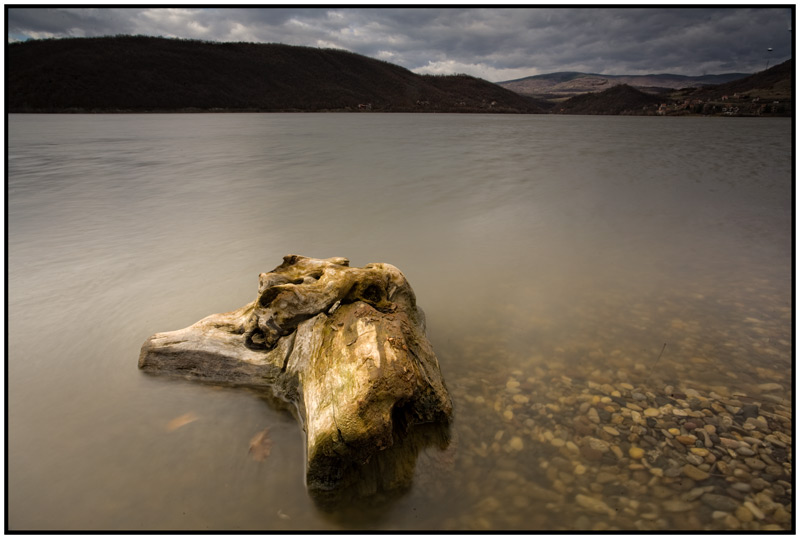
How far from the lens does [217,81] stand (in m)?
95.6

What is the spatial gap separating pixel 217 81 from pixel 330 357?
109 m

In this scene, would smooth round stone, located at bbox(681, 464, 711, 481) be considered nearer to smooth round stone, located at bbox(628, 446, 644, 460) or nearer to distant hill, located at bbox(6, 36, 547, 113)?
smooth round stone, located at bbox(628, 446, 644, 460)

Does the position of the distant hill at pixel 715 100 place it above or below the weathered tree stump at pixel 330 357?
below

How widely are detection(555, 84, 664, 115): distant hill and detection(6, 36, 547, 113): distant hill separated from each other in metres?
15.6

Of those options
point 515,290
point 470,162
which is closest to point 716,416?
point 515,290

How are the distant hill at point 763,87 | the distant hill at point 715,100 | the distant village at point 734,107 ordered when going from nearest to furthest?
the distant village at point 734,107
the distant hill at point 715,100
the distant hill at point 763,87

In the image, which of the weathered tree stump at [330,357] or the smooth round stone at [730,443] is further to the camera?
the smooth round stone at [730,443]

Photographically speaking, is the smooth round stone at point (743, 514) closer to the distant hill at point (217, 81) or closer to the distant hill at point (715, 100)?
the distant hill at point (715, 100)

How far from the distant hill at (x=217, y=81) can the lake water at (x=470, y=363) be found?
277ft

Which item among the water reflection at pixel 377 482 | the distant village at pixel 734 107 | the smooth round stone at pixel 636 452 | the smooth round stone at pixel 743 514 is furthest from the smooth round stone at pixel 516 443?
the distant village at pixel 734 107

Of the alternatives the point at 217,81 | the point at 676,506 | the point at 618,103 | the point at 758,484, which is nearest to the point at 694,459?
the point at 758,484

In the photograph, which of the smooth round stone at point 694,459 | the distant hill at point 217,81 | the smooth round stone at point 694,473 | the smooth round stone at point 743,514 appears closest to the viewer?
the smooth round stone at point 743,514

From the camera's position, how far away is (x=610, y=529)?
7.96 feet

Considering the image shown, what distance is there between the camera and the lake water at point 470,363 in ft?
8.35
